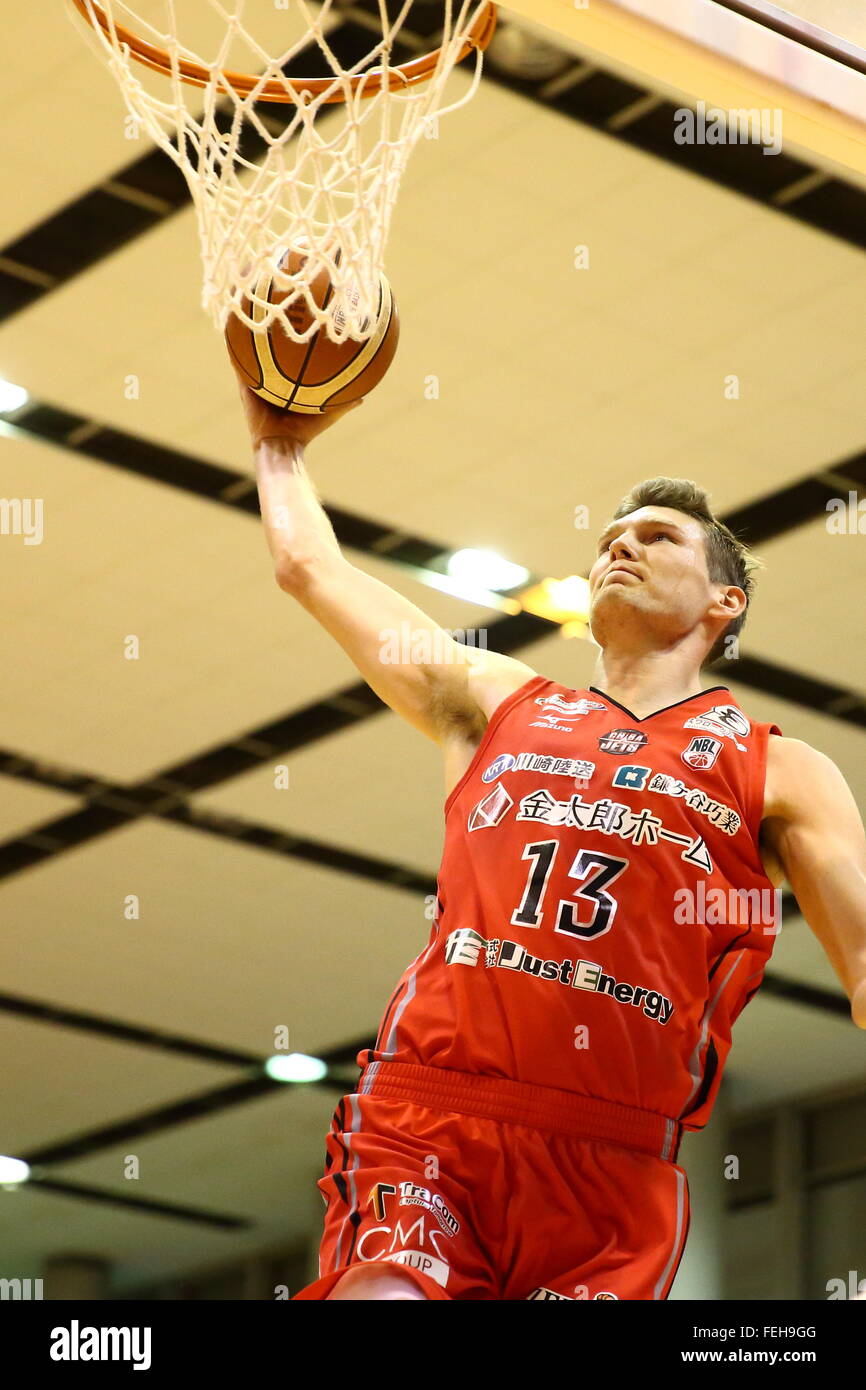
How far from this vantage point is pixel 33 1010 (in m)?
13.2

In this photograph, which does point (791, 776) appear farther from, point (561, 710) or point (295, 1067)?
point (295, 1067)

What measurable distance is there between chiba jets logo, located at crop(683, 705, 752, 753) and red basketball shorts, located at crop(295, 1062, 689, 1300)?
0.70m

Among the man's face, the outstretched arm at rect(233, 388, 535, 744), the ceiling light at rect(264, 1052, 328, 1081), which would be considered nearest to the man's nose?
the man's face

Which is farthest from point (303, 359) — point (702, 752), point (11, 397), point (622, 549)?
point (11, 397)

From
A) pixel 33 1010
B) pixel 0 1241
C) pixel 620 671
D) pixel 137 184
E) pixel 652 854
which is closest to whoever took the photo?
pixel 652 854

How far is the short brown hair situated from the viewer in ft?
13.6

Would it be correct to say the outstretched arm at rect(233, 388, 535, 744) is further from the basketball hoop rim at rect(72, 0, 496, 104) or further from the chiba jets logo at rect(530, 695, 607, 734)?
the basketball hoop rim at rect(72, 0, 496, 104)

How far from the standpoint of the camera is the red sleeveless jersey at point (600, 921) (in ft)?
11.5

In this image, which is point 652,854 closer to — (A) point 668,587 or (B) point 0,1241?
(A) point 668,587

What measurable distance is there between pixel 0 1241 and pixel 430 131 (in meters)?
12.1

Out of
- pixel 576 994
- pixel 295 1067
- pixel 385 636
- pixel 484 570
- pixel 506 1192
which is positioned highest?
pixel 484 570

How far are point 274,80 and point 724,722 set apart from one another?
6.05ft

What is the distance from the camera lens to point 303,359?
13.5 feet
